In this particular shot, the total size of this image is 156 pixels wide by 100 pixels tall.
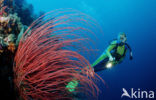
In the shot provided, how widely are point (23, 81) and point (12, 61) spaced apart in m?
0.38

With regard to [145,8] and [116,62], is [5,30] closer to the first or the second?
[116,62]

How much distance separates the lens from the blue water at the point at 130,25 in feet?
257

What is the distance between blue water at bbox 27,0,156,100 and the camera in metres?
78.4

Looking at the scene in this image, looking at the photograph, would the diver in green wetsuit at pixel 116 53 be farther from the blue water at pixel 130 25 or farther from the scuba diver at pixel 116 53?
the blue water at pixel 130 25

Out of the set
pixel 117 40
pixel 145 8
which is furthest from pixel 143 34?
pixel 117 40

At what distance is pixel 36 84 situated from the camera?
6.84 ft

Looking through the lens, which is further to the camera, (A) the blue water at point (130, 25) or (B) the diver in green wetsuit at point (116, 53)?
(A) the blue water at point (130, 25)

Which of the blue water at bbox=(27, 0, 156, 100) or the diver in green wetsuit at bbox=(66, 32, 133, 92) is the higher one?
the blue water at bbox=(27, 0, 156, 100)

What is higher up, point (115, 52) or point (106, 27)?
point (106, 27)

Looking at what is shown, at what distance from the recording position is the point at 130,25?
342ft

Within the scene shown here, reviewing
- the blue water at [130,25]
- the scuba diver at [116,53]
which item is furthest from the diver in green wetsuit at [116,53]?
the blue water at [130,25]

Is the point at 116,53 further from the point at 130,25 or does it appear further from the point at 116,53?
the point at 130,25

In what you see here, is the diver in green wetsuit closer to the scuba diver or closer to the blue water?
the scuba diver

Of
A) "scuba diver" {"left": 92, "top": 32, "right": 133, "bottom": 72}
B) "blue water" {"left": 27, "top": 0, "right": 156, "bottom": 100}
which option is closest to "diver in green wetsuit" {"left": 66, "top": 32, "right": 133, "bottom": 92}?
"scuba diver" {"left": 92, "top": 32, "right": 133, "bottom": 72}
